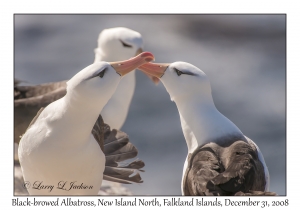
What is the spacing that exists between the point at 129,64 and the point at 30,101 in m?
3.67

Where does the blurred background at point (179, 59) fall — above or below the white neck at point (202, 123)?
above

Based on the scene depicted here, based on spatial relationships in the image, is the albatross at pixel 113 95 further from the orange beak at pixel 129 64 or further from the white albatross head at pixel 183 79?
the orange beak at pixel 129 64

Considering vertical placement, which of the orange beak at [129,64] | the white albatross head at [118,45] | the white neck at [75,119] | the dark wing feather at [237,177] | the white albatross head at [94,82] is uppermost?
the white albatross head at [118,45]

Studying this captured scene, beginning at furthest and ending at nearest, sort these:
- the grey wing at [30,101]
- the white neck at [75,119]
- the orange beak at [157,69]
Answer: the grey wing at [30,101], the orange beak at [157,69], the white neck at [75,119]

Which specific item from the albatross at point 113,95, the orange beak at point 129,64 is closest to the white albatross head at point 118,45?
the albatross at point 113,95

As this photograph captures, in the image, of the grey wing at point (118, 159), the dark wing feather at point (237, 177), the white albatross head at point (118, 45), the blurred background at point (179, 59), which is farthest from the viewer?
the blurred background at point (179, 59)

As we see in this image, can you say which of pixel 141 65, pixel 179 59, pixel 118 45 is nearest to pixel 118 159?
pixel 141 65

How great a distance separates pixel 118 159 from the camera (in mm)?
8617

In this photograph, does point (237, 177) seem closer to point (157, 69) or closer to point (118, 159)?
point (157, 69)

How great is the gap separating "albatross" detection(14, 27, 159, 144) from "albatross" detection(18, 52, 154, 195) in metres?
2.44

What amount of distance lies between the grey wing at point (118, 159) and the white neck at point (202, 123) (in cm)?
104

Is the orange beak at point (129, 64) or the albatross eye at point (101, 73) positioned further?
the orange beak at point (129, 64)

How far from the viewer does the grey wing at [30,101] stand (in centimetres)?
1033

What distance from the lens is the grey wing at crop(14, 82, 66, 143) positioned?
1033 centimetres
